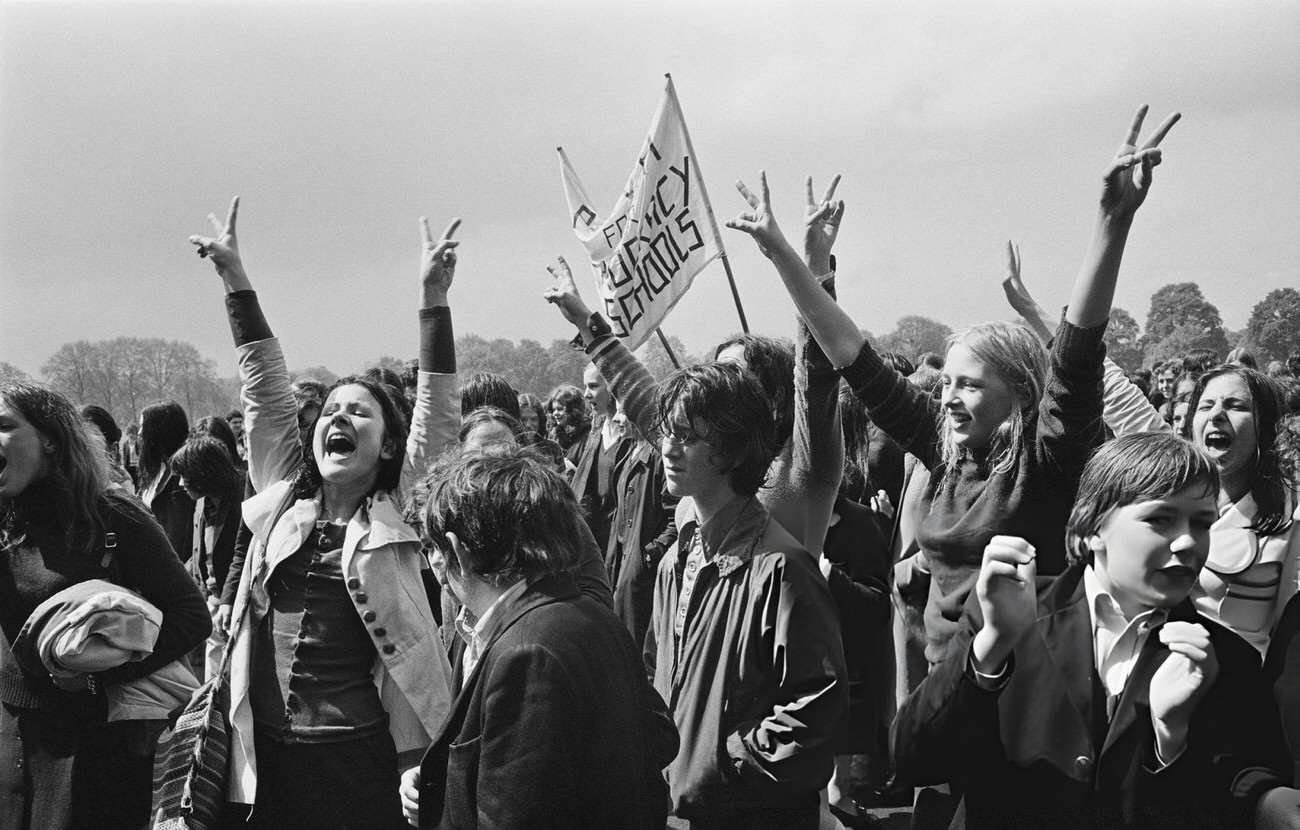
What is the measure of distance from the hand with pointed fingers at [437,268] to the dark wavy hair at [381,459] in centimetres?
35

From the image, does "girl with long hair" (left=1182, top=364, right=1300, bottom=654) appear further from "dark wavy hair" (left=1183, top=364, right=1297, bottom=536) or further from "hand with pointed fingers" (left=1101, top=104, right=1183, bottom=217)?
"hand with pointed fingers" (left=1101, top=104, right=1183, bottom=217)

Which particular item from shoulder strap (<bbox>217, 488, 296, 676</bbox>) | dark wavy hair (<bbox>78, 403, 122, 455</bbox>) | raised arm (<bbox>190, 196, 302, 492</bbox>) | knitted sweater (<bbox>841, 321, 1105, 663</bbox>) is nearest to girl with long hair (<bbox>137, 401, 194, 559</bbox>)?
dark wavy hair (<bbox>78, 403, 122, 455</bbox>)

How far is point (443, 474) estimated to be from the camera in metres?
2.42

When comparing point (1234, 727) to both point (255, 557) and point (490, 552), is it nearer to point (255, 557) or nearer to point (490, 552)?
point (490, 552)

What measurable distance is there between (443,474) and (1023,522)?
1498mm

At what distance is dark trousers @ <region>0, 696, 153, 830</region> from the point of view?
10.8ft

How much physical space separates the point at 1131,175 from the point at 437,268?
2.20 meters

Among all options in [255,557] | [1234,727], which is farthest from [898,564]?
[255,557]

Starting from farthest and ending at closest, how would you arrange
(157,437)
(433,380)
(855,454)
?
(157,437) < (855,454) < (433,380)

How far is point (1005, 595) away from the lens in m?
1.94

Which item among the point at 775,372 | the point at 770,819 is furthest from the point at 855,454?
the point at 770,819

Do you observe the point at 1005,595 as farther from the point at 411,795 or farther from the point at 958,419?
the point at 411,795

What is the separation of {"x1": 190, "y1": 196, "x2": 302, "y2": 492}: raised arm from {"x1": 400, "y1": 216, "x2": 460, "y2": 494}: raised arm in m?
0.41

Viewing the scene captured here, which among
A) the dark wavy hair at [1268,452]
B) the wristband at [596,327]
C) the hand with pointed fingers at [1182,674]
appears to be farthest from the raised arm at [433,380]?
the dark wavy hair at [1268,452]
